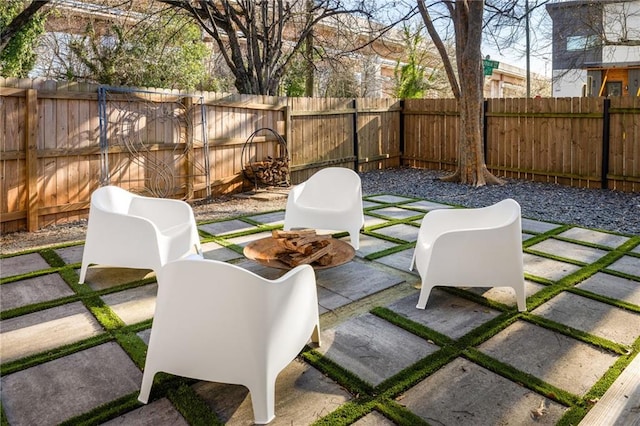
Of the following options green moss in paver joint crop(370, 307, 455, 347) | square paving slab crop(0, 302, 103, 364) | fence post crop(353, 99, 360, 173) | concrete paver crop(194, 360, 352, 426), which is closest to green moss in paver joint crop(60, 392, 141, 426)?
concrete paver crop(194, 360, 352, 426)

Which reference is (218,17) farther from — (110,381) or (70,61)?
(110,381)

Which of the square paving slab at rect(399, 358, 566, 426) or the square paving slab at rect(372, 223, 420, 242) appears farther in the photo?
the square paving slab at rect(372, 223, 420, 242)

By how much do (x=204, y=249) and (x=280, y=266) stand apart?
145cm

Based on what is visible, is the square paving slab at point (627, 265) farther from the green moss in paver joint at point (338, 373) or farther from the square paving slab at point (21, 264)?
the square paving slab at point (21, 264)

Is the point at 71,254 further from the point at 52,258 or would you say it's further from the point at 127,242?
the point at 127,242

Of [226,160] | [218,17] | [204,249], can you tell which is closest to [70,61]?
[218,17]

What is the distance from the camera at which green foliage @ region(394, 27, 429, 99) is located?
1159 cm

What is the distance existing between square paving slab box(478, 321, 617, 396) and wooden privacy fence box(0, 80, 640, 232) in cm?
469

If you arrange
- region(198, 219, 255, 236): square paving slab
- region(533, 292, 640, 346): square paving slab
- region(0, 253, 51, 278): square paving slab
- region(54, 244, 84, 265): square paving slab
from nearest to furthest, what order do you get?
1. region(533, 292, 640, 346): square paving slab
2. region(0, 253, 51, 278): square paving slab
3. region(54, 244, 84, 265): square paving slab
4. region(198, 219, 255, 236): square paving slab

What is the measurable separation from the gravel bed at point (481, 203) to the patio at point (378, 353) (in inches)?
40.8

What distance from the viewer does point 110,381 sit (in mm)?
2090

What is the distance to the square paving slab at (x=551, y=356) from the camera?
6.89 ft

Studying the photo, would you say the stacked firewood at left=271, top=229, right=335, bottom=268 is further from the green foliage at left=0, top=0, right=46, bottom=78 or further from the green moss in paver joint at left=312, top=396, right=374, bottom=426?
the green foliage at left=0, top=0, right=46, bottom=78

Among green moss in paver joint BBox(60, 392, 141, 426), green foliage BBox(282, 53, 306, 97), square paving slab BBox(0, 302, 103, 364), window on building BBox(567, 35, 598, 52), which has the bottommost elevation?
green moss in paver joint BBox(60, 392, 141, 426)
